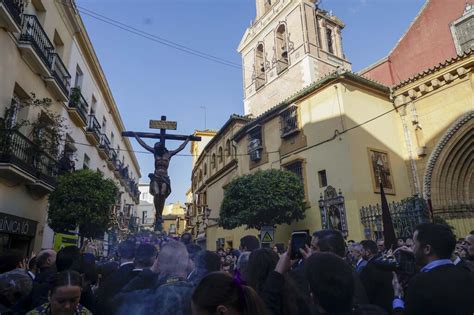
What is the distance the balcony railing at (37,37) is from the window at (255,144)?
34.0 feet

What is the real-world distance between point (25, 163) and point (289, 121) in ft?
36.6

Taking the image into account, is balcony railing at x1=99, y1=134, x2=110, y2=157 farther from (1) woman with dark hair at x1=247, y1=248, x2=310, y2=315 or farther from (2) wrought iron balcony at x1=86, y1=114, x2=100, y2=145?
(1) woman with dark hair at x1=247, y1=248, x2=310, y2=315

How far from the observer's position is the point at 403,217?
10570mm

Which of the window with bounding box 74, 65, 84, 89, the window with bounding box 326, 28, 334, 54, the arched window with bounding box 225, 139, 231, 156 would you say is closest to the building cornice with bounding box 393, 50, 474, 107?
the arched window with bounding box 225, 139, 231, 156

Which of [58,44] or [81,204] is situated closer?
[81,204]

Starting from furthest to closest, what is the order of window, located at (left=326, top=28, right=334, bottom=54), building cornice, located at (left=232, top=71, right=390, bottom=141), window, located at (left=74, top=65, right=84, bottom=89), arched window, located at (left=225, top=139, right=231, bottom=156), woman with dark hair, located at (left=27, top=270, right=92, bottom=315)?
window, located at (left=326, top=28, right=334, bottom=54) → arched window, located at (left=225, top=139, right=231, bottom=156) → window, located at (left=74, top=65, right=84, bottom=89) → building cornice, located at (left=232, top=71, right=390, bottom=141) → woman with dark hair, located at (left=27, top=270, right=92, bottom=315)

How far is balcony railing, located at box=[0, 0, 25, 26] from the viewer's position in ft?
27.5

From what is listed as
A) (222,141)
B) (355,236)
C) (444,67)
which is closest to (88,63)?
(222,141)

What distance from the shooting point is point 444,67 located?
12500 millimetres

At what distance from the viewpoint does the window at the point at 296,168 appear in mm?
15106

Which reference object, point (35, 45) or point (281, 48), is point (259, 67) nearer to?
point (281, 48)

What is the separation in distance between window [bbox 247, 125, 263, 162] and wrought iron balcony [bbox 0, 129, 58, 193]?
9954 mm

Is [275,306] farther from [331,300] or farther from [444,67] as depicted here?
[444,67]

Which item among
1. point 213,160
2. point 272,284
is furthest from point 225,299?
point 213,160
